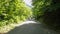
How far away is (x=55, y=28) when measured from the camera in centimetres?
1478

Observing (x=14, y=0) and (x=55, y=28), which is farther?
(x=14, y=0)

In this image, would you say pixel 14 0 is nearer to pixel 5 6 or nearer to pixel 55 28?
pixel 5 6

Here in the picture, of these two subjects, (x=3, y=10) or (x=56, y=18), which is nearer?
(x=56, y=18)

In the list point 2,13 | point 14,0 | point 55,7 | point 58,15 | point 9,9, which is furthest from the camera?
point 14,0

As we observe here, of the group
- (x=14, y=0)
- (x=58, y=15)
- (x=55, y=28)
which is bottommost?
(x=55, y=28)

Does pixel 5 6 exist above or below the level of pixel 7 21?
above

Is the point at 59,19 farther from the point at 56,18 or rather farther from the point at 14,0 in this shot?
the point at 14,0

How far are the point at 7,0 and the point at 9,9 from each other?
130 centimetres

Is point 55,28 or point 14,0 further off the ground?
point 14,0

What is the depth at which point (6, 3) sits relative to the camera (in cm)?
1864

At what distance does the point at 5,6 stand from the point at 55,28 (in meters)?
6.59

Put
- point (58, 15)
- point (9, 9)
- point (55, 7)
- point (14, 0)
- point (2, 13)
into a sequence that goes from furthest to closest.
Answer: point (14, 0) → point (9, 9) → point (2, 13) → point (58, 15) → point (55, 7)

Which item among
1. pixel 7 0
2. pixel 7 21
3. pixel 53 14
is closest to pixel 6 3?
pixel 7 0

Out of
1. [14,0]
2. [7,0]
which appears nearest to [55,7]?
[7,0]
